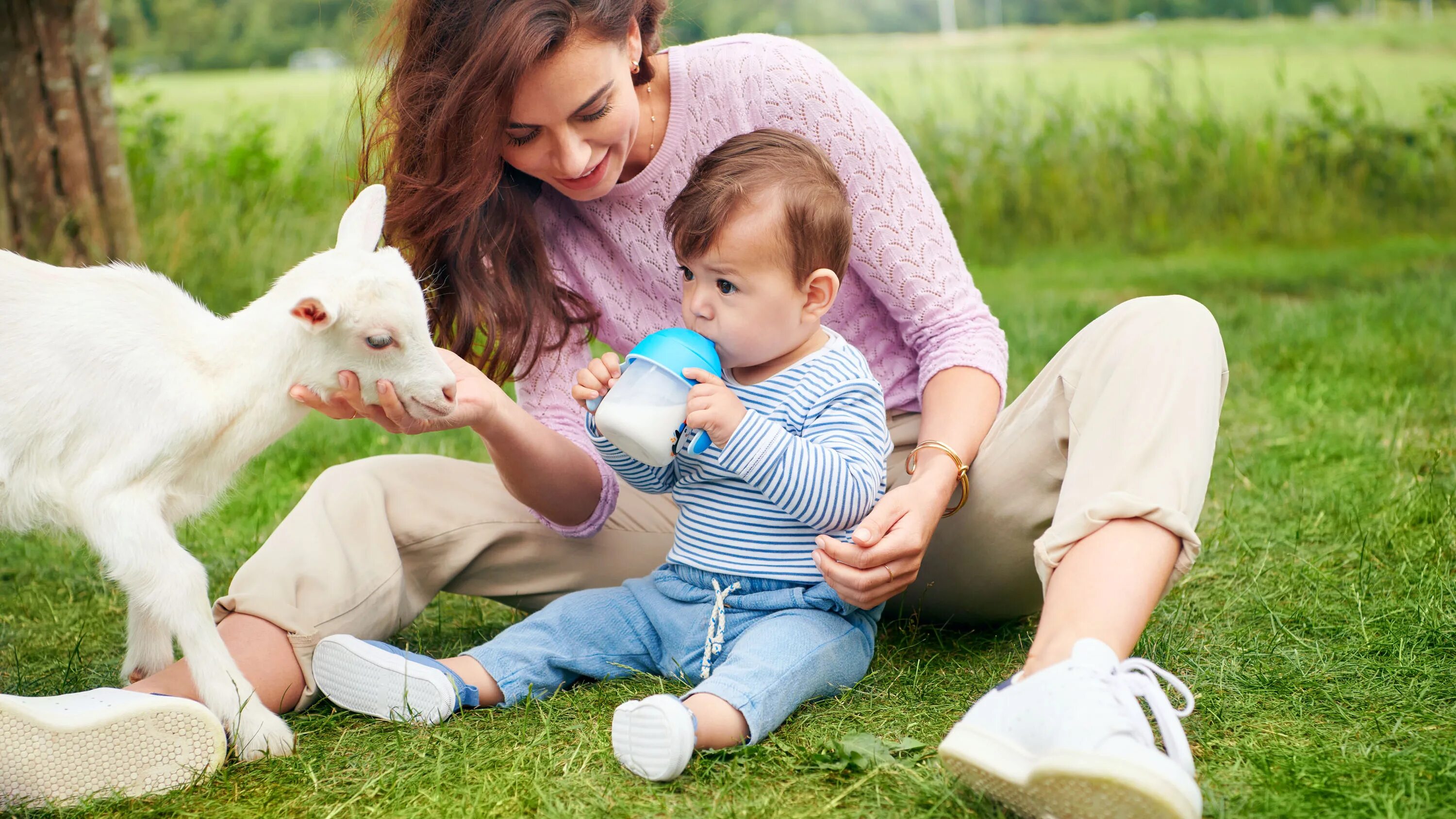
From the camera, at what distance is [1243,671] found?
84.2 inches

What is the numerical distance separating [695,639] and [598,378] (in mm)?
470

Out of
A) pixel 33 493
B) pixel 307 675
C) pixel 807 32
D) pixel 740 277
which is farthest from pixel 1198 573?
pixel 807 32

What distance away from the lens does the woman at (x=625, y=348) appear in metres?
1.81

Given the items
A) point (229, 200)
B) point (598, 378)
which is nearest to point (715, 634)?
point (598, 378)

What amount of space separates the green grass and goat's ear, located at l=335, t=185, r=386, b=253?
A: 0.78 meters

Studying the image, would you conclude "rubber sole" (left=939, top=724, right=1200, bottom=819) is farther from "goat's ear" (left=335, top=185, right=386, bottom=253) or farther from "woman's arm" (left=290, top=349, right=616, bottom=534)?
"goat's ear" (left=335, top=185, right=386, bottom=253)

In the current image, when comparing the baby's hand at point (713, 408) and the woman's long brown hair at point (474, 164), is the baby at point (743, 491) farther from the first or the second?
the woman's long brown hair at point (474, 164)

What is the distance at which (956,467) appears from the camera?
217cm

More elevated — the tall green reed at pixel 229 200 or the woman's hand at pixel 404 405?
the woman's hand at pixel 404 405

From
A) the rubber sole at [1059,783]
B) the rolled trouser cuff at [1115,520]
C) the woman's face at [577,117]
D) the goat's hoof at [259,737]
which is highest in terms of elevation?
the woman's face at [577,117]

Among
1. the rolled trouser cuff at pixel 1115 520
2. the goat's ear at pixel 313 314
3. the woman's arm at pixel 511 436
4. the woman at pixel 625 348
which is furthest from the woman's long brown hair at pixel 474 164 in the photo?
the rolled trouser cuff at pixel 1115 520

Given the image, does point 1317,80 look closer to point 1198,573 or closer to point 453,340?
point 1198,573

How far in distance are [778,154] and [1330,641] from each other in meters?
1.30

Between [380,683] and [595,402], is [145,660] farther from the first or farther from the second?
[595,402]
